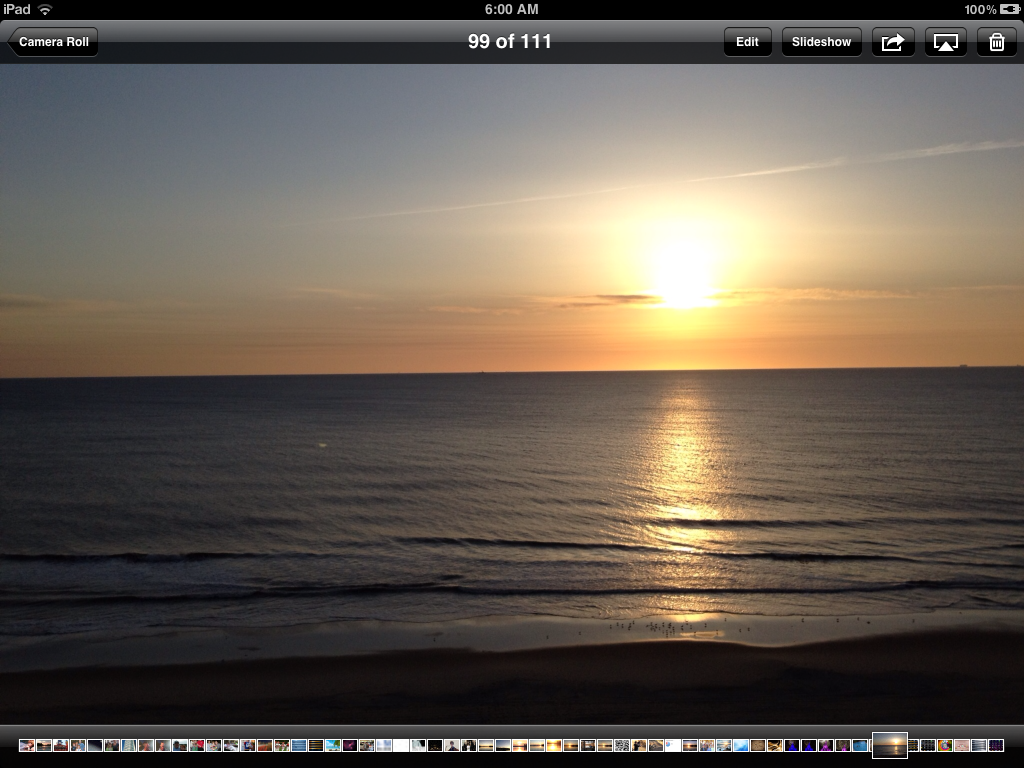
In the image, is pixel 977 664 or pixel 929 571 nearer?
pixel 977 664

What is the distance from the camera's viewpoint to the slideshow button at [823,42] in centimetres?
452

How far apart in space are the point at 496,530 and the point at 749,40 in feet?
87.5

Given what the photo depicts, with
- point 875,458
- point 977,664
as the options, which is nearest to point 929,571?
point 977,664

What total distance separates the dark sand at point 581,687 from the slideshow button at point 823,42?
34.9 ft

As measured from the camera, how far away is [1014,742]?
4402 millimetres

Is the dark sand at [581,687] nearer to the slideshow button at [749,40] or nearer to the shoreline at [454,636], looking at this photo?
the shoreline at [454,636]

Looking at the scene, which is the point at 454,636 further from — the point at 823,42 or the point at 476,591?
the point at 823,42

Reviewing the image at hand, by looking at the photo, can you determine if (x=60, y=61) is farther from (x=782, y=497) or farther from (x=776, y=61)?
(x=782, y=497)

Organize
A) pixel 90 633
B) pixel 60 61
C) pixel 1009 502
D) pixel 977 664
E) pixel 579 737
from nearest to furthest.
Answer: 1. pixel 579 737
2. pixel 60 61
3. pixel 977 664
4. pixel 90 633
5. pixel 1009 502

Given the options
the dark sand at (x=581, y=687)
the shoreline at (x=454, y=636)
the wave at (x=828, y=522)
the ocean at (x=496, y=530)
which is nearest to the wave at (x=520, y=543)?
the ocean at (x=496, y=530)

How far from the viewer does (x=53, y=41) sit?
15.0 feet

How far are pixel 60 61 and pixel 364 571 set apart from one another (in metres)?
20.9

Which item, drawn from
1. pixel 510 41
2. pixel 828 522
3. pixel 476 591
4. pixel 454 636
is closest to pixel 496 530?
pixel 476 591
